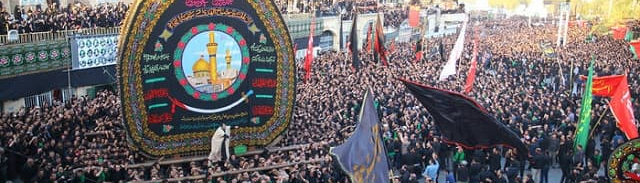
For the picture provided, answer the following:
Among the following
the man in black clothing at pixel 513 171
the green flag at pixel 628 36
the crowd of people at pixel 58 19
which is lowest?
the man in black clothing at pixel 513 171

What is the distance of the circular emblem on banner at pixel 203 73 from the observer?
46.9 feet

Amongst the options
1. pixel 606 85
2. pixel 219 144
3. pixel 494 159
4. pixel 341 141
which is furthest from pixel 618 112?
pixel 219 144

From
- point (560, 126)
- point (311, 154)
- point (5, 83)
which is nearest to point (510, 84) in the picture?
point (560, 126)

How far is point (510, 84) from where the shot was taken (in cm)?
2456

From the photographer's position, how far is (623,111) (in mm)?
13680

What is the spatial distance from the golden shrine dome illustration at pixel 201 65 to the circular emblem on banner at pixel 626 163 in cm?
906

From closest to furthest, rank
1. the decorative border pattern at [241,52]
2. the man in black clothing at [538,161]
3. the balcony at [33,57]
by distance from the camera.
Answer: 1. the man in black clothing at [538,161]
2. the decorative border pattern at [241,52]
3. the balcony at [33,57]

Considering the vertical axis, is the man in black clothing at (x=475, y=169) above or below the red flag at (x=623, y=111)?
below

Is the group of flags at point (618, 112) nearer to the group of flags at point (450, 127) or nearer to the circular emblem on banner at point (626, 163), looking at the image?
the group of flags at point (450, 127)

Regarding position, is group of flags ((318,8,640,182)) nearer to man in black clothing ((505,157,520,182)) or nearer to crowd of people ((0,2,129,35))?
man in black clothing ((505,157,520,182))

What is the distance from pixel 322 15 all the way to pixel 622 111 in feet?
83.5

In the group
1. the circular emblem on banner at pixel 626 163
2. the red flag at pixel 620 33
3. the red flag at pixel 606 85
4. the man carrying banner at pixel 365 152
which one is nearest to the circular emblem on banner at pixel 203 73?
the man carrying banner at pixel 365 152

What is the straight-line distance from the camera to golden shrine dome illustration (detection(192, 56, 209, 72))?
49.5ft

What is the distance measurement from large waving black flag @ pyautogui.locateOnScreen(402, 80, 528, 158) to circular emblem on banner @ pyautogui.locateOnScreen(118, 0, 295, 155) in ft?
19.3
